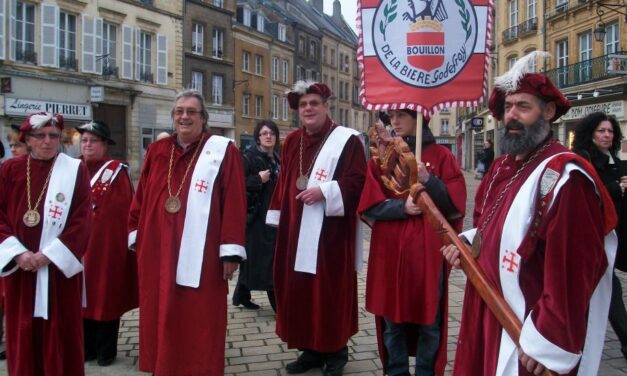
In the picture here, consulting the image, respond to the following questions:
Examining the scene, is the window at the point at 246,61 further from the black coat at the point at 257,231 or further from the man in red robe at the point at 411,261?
the man in red robe at the point at 411,261

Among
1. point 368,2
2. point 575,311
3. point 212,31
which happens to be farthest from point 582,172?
point 212,31

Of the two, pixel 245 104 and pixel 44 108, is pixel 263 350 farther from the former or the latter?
pixel 245 104

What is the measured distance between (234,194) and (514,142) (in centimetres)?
195

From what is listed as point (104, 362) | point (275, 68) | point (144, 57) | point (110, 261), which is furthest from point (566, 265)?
point (275, 68)

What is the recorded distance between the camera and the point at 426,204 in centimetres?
274

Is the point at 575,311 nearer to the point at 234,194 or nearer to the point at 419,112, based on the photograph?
the point at 419,112

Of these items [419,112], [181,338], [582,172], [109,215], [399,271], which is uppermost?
[419,112]

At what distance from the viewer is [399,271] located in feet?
11.8

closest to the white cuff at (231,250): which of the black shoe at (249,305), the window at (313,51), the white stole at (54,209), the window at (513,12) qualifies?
the white stole at (54,209)

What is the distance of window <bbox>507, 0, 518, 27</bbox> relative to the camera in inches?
1279

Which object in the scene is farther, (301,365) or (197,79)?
(197,79)

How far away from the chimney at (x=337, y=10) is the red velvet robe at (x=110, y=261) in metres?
64.9

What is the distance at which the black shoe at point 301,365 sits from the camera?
4.26 metres

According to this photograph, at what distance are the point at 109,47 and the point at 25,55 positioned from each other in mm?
4427
